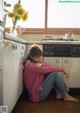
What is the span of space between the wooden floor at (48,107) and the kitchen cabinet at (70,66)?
437 mm

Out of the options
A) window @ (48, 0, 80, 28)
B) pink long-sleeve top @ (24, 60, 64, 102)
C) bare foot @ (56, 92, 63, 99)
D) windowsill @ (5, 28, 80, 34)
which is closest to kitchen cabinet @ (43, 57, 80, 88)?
bare foot @ (56, 92, 63, 99)

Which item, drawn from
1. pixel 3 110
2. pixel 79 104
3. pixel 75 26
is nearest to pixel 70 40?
pixel 75 26

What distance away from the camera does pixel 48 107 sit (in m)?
2.46

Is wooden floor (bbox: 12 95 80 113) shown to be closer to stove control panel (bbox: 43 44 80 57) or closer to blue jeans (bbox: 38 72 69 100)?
blue jeans (bbox: 38 72 69 100)

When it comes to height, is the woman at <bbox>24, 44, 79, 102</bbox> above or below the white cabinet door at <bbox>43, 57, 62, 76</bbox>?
below

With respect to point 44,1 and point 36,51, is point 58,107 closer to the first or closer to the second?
point 36,51

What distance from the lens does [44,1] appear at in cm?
373

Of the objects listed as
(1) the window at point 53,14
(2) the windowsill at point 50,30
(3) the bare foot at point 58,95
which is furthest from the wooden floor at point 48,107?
(1) the window at point 53,14

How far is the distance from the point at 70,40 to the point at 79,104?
3.46 ft

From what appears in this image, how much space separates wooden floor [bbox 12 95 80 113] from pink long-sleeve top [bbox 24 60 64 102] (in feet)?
0.45

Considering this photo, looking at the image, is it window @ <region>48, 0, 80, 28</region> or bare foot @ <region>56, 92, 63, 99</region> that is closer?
bare foot @ <region>56, 92, 63, 99</region>

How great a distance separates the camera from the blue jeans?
269 centimetres

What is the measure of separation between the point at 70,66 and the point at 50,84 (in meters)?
0.52

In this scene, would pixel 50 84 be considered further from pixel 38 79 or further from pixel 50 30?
pixel 50 30
